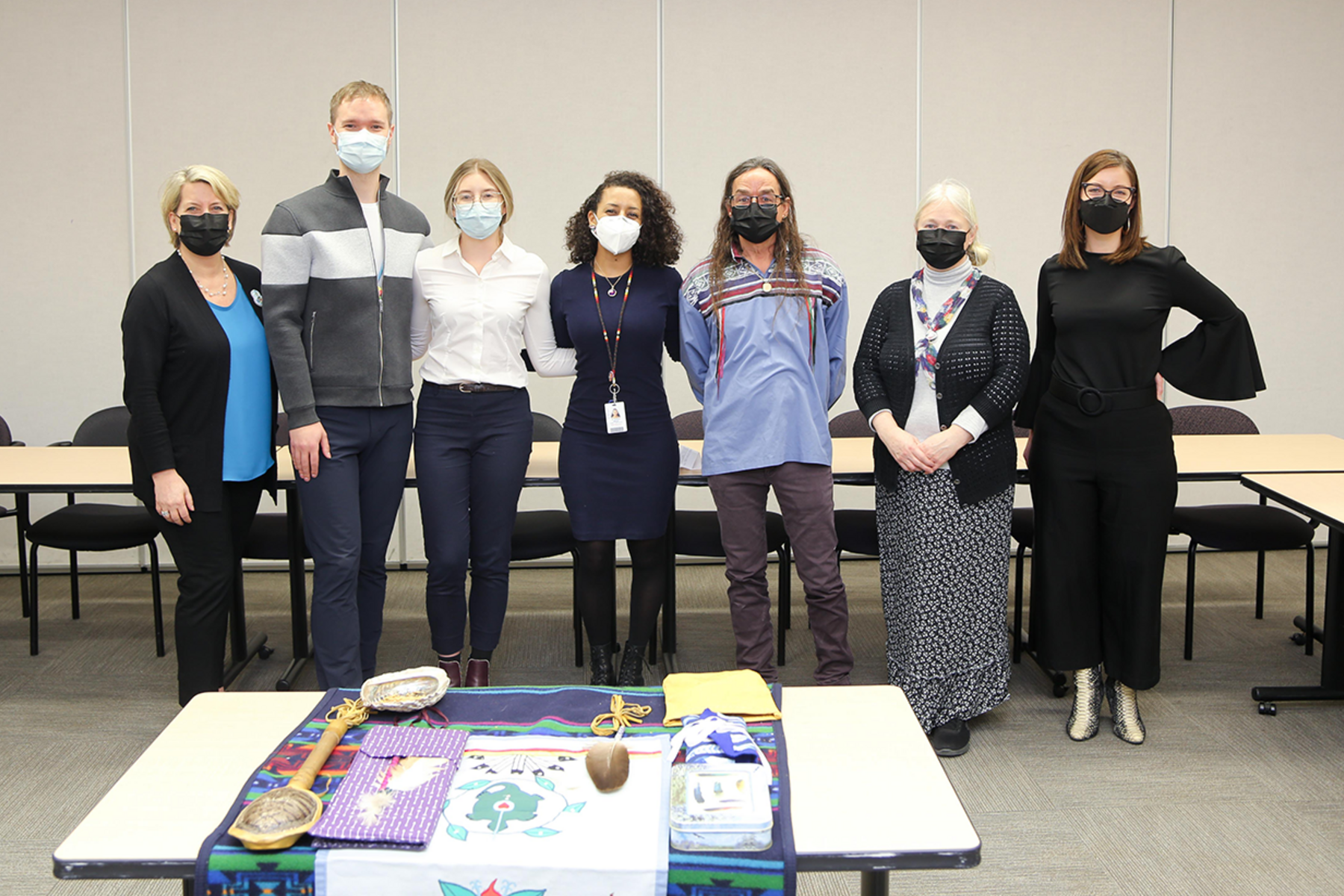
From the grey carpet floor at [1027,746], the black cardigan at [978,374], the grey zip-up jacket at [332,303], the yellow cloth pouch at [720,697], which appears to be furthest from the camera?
the black cardigan at [978,374]

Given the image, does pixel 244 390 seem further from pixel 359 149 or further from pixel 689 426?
pixel 689 426

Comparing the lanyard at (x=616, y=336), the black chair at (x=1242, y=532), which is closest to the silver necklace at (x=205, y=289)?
the lanyard at (x=616, y=336)

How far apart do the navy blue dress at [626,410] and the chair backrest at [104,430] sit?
2142 mm

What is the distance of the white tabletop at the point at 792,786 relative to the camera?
1.35 metres

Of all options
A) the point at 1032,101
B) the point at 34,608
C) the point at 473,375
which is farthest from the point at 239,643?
the point at 1032,101

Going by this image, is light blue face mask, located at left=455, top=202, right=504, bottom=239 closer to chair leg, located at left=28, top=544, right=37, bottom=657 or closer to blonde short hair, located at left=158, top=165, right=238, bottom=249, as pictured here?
blonde short hair, located at left=158, top=165, right=238, bottom=249

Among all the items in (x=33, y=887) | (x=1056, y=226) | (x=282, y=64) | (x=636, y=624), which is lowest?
(x=33, y=887)

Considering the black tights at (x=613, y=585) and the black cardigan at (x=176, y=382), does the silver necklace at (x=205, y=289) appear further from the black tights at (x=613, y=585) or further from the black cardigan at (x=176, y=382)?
the black tights at (x=613, y=585)

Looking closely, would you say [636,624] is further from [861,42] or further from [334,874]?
[861,42]

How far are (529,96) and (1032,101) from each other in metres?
2.31

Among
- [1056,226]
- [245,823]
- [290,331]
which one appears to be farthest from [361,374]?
[1056,226]

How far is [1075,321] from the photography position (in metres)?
2.83

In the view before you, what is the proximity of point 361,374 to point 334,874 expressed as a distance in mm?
1633

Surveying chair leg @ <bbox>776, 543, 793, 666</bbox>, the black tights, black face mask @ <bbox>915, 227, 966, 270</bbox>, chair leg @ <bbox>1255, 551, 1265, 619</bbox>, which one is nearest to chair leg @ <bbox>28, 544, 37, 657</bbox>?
the black tights
